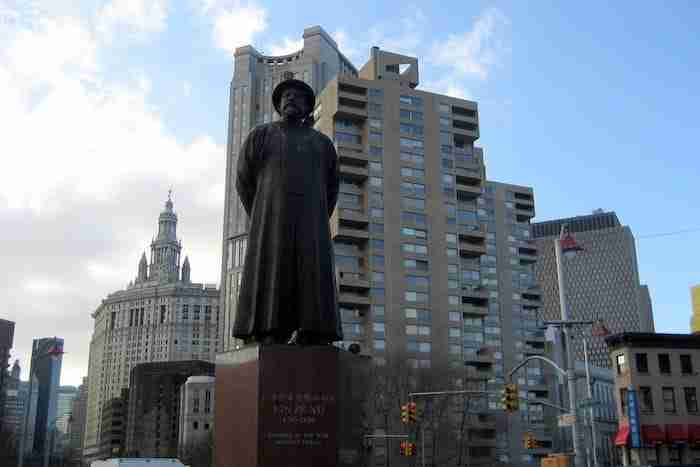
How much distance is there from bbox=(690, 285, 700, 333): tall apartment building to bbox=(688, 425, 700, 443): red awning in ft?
60.9

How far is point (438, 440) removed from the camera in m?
64.1

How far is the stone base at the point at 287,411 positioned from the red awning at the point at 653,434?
4189 cm

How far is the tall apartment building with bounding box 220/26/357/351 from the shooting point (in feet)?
504

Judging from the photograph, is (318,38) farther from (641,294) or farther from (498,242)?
(641,294)

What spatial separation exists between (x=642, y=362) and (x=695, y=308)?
1965 cm

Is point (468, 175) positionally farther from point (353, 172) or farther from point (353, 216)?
point (353, 216)

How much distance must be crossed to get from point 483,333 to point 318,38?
9173cm

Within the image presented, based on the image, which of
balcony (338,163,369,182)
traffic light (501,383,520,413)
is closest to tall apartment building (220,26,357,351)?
balcony (338,163,369,182)

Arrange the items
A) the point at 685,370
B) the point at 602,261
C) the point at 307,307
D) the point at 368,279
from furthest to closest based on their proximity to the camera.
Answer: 1. the point at 602,261
2. the point at 368,279
3. the point at 685,370
4. the point at 307,307

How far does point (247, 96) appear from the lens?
158 metres

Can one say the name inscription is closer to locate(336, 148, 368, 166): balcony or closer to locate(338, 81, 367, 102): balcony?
locate(336, 148, 368, 166): balcony

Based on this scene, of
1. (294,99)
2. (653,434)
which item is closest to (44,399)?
(653,434)

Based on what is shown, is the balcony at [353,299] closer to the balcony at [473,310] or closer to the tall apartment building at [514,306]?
the balcony at [473,310]

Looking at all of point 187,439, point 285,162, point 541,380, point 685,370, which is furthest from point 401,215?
point 285,162
